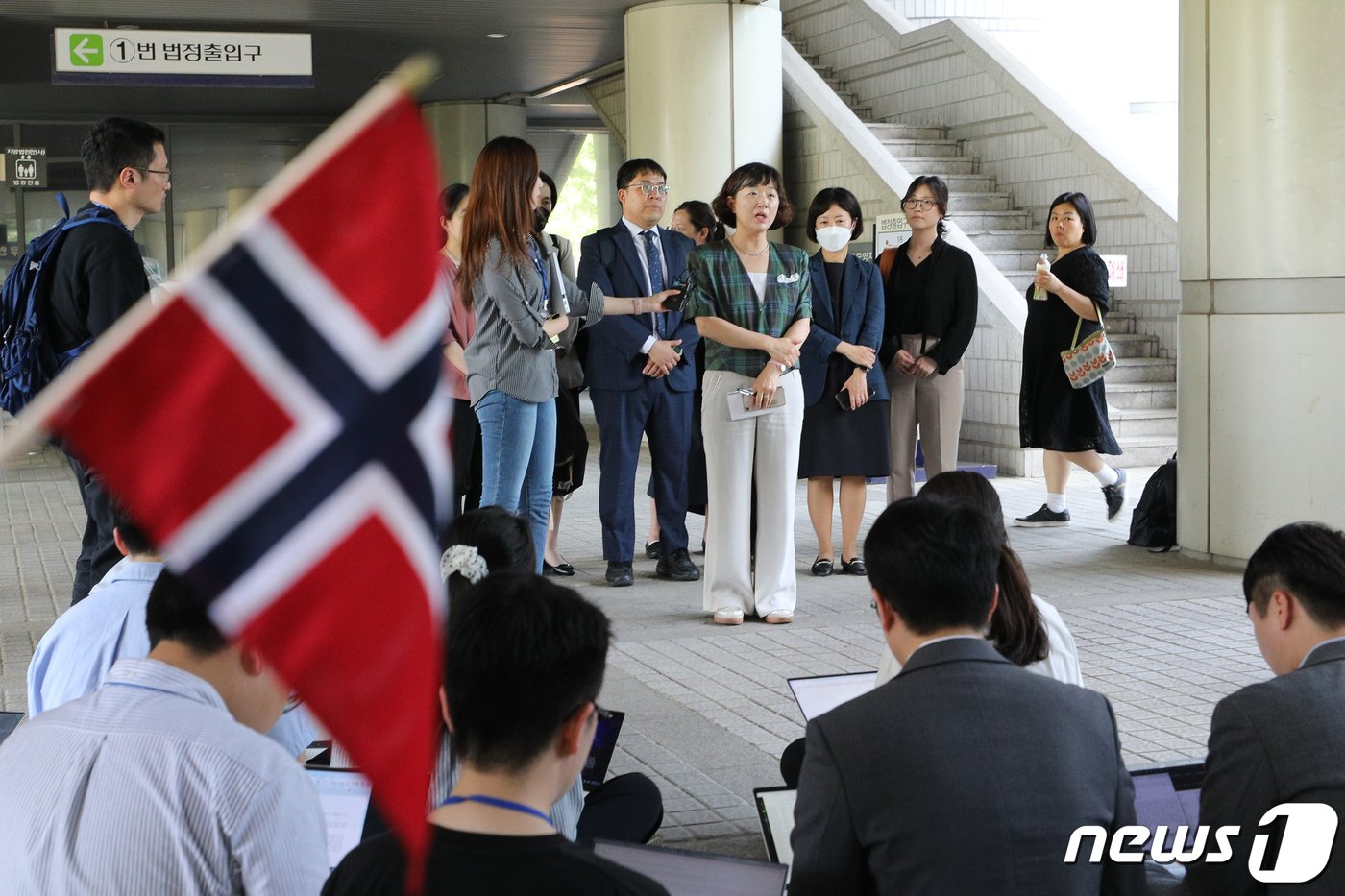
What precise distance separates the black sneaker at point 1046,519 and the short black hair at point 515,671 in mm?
8288

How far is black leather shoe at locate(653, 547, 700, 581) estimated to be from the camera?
26.9 ft

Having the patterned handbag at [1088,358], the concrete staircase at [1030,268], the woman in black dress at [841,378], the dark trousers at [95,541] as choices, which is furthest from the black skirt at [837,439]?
the concrete staircase at [1030,268]

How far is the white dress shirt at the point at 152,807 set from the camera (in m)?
2.13

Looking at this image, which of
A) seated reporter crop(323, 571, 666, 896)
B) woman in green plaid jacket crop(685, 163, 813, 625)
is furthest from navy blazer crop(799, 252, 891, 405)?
seated reporter crop(323, 571, 666, 896)

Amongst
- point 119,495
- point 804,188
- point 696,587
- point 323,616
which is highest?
point 804,188

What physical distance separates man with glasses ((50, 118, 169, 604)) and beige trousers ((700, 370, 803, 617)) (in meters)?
2.62

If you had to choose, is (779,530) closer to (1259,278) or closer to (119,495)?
(1259,278)

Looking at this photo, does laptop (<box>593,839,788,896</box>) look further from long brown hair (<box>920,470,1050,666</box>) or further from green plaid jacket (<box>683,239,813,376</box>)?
green plaid jacket (<box>683,239,813,376</box>)

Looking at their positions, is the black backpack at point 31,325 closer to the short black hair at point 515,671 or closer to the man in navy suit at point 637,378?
the man in navy suit at point 637,378

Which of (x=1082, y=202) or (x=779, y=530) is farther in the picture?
(x=1082, y=202)

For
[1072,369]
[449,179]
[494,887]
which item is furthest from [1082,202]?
[449,179]

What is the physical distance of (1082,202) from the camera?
9.31 metres

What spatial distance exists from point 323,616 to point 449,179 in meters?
22.4

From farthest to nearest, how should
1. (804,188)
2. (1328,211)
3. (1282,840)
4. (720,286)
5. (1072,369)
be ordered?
(804,188), (1072,369), (1328,211), (720,286), (1282,840)
